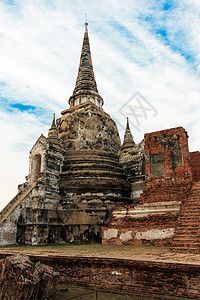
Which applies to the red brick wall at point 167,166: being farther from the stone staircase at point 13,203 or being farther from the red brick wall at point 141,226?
the stone staircase at point 13,203

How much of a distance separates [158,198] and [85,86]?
516 inches

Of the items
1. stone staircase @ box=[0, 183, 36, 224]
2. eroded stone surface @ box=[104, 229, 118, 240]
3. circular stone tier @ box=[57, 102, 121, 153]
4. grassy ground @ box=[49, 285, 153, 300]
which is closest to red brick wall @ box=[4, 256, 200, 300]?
grassy ground @ box=[49, 285, 153, 300]

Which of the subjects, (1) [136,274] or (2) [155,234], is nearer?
(1) [136,274]

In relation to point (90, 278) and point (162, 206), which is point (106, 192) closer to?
point (162, 206)

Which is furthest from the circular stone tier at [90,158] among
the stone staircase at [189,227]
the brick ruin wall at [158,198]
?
the stone staircase at [189,227]

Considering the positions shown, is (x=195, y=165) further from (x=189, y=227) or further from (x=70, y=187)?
(x=189, y=227)

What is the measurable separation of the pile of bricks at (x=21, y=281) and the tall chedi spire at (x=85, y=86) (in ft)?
52.7

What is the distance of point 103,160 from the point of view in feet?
46.9

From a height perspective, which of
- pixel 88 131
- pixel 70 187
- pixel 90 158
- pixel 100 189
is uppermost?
pixel 88 131

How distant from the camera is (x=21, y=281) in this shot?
379 cm

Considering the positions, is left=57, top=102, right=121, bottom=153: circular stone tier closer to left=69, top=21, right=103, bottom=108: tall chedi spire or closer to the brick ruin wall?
left=69, top=21, right=103, bottom=108: tall chedi spire

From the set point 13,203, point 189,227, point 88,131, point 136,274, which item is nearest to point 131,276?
point 136,274

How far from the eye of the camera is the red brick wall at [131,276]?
4188mm

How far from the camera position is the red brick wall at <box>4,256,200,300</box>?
4.19m
